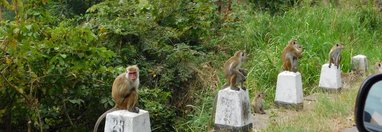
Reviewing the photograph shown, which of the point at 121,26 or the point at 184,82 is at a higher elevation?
the point at 121,26

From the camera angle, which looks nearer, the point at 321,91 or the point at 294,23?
the point at 321,91

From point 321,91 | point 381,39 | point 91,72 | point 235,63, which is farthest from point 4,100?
point 381,39

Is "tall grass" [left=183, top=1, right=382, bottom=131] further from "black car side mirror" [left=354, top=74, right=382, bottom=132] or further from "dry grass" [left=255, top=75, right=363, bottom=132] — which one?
"black car side mirror" [left=354, top=74, right=382, bottom=132]

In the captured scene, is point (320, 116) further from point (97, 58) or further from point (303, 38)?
point (303, 38)

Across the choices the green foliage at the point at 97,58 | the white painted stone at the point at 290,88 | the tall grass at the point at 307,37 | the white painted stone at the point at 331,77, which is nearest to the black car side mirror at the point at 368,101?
the green foliage at the point at 97,58

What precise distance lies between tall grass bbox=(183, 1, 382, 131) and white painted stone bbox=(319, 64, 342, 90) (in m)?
0.29

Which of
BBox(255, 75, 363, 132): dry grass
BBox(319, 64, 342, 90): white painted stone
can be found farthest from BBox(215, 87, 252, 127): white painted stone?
BBox(319, 64, 342, 90): white painted stone

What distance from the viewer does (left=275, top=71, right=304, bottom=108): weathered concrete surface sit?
23.4 feet

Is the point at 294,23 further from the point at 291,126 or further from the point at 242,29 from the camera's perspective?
the point at 291,126

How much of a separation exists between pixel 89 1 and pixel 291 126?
8362 millimetres

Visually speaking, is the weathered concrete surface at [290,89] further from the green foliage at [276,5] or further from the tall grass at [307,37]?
the green foliage at [276,5]

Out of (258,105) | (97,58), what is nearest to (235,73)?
(258,105)

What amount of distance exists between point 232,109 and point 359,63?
12.7 ft

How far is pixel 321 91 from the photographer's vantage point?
323 inches
